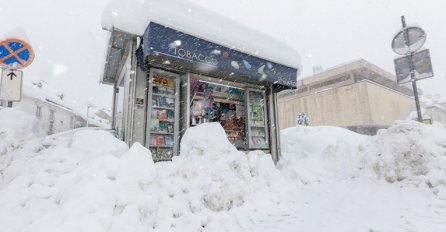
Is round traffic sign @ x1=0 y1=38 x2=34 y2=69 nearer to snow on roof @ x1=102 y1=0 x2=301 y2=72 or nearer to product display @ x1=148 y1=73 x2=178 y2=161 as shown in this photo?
snow on roof @ x1=102 y1=0 x2=301 y2=72

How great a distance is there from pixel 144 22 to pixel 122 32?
28.0 inches

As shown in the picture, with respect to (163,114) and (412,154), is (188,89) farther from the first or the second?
(412,154)

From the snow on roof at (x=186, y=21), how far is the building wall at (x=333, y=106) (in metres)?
11.6

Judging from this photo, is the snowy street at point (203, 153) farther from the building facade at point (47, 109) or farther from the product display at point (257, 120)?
the building facade at point (47, 109)

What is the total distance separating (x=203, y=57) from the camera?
20.9ft

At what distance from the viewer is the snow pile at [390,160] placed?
5.32 m

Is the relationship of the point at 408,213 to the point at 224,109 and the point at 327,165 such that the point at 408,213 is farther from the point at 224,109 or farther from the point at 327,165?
the point at 224,109

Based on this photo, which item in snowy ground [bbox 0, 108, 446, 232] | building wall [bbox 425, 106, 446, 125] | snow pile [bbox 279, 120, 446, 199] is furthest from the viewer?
building wall [bbox 425, 106, 446, 125]

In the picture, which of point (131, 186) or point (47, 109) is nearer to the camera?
point (131, 186)

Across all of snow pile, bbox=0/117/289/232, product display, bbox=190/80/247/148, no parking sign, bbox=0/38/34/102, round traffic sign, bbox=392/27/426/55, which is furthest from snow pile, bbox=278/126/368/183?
no parking sign, bbox=0/38/34/102

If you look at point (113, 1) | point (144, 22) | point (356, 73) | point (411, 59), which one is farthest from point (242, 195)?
point (356, 73)

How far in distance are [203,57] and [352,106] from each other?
14008 millimetres

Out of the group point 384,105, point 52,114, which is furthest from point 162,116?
point 52,114

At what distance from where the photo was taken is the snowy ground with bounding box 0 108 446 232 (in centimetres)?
323
